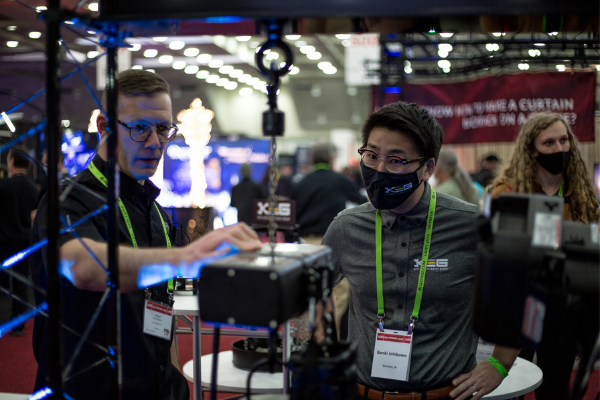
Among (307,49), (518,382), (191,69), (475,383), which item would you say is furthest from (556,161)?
(191,69)

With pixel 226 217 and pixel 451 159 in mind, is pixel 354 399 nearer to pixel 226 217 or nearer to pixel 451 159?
pixel 451 159

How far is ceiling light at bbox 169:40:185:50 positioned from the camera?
27.9ft

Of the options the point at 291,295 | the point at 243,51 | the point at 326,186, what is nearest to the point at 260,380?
the point at 291,295

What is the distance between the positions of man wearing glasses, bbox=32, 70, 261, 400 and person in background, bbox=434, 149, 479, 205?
3627 mm

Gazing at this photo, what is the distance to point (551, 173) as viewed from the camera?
2.86 m

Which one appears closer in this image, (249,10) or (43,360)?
(249,10)

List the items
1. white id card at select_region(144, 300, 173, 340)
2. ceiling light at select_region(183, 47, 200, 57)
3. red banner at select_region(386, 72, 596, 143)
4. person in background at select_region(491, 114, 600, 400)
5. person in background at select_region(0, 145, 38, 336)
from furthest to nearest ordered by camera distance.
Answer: ceiling light at select_region(183, 47, 200, 57), person in background at select_region(0, 145, 38, 336), red banner at select_region(386, 72, 596, 143), person in background at select_region(491, 114, 600, 400), white id card at select_region(144, 300, 173, 340)

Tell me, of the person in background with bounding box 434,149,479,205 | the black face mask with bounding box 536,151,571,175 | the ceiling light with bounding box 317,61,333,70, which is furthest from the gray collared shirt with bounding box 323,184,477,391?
the ceiling light with bounding box 317,61,333,70

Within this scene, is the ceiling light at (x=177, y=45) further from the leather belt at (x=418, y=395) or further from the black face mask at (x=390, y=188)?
the leather belt at (x=418, y=395)

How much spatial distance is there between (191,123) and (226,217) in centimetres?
249

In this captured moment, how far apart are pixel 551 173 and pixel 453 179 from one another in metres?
2.15

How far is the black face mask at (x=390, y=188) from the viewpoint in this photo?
5.34ft

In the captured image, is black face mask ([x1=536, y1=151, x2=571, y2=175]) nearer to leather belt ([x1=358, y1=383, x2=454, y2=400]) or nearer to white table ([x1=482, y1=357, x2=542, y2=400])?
white table ([x1=482, y1=357, x2=542, y2=400])

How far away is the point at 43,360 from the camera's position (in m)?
1.41
